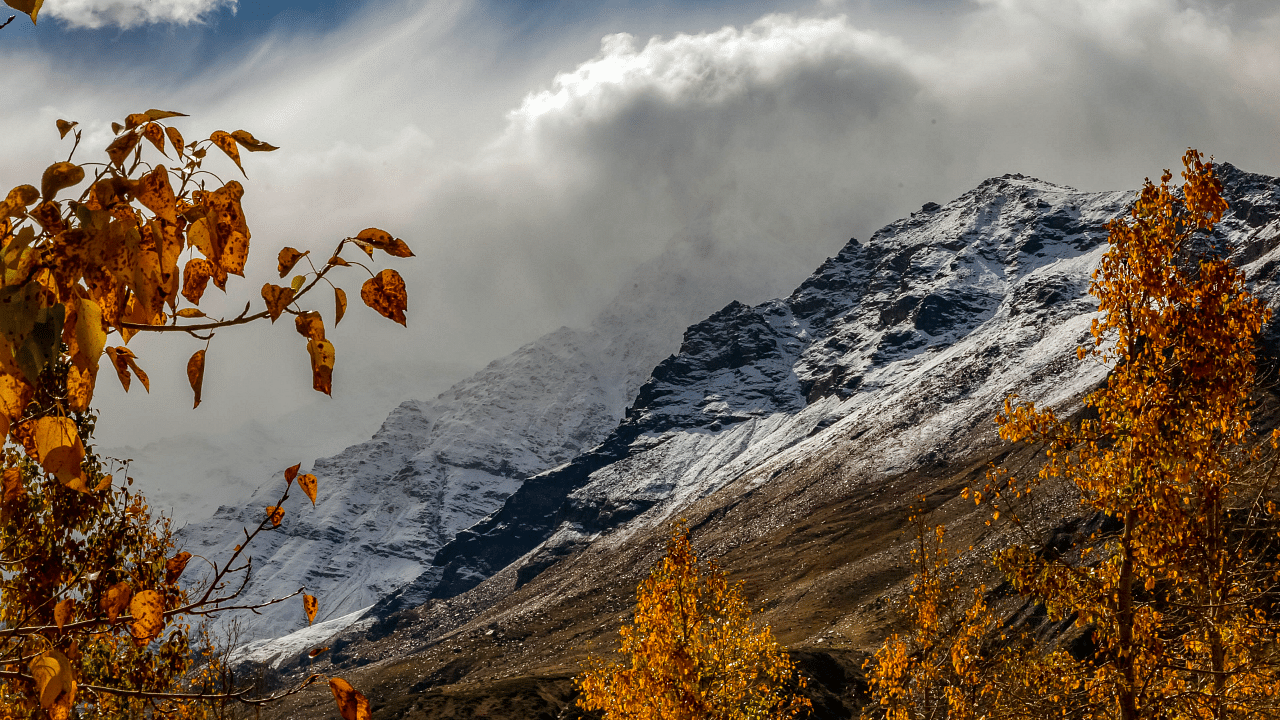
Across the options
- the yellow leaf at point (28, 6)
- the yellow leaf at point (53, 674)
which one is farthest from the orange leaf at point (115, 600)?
the yellow leaf at point (28, 6)

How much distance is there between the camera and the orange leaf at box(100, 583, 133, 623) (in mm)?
2527

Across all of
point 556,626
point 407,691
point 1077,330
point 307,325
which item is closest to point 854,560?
point 556,626

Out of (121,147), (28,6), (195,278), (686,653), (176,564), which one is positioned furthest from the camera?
(686,653)

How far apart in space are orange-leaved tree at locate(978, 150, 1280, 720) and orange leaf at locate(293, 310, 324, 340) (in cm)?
827

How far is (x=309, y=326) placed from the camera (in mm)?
2264

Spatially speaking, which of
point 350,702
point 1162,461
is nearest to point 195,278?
point 350,702

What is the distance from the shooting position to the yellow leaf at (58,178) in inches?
72.8

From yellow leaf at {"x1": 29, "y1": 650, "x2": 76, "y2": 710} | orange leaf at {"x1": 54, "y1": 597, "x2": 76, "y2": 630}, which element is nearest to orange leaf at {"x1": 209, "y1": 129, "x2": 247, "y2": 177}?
yellow leaf at {"x1": 29, "y1": 650, "x2": 76, "y2": 710}

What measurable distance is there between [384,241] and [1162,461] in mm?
8800

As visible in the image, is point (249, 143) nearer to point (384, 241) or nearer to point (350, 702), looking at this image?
point (384, 241)

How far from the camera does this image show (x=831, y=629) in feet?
291

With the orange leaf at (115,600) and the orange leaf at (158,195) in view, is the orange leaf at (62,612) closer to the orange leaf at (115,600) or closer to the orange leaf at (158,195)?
the orange leaf at (115,600)

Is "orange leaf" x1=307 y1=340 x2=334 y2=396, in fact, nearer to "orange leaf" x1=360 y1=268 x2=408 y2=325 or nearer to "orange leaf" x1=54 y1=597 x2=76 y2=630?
"orange leaf" x1=360 y1=268 x2=408 y2=325

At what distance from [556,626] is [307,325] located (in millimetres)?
148648
